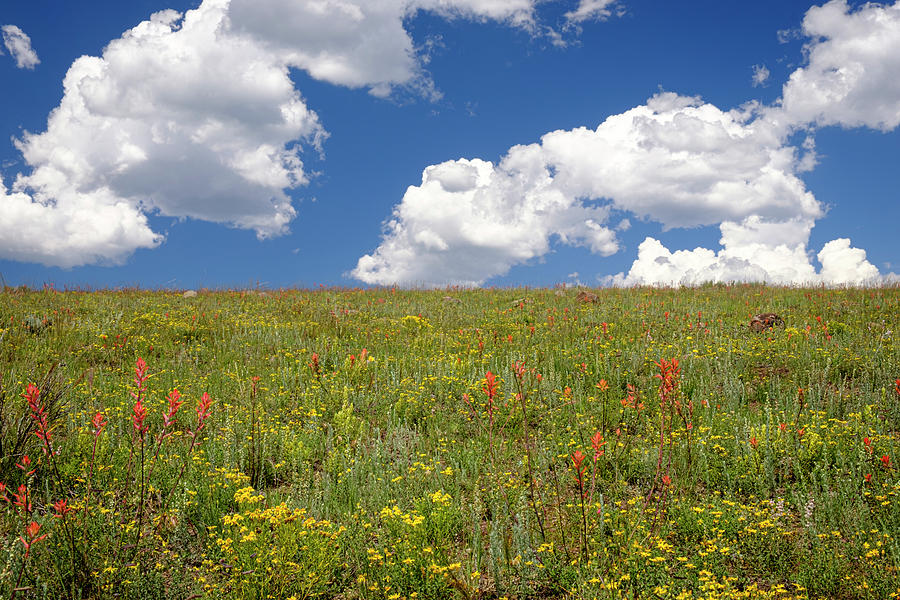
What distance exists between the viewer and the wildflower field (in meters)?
3.53

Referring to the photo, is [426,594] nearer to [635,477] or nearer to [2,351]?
[635,477]

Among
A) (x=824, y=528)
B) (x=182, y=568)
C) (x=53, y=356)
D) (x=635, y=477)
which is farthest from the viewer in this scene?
(x=53, y=356)

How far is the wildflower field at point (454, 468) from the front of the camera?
11.6 ft

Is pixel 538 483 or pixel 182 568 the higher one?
pixel 538 483

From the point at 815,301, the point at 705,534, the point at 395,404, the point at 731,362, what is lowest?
the point at 705,534

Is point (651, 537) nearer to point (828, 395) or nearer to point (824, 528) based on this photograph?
point (824, 528)

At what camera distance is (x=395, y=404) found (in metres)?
6.87

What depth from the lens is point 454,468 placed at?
199 inches

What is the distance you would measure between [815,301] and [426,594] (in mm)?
15037

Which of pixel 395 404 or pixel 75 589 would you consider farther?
pixel 395 404

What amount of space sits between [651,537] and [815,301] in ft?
45.4

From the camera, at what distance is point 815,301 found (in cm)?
1430

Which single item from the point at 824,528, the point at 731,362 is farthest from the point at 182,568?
the point at 731,362

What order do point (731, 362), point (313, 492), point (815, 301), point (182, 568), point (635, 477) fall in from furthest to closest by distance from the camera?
point (815, 301) → point (731, 362) → point (635, 477) → point (313, 492) → point (182, 568)
